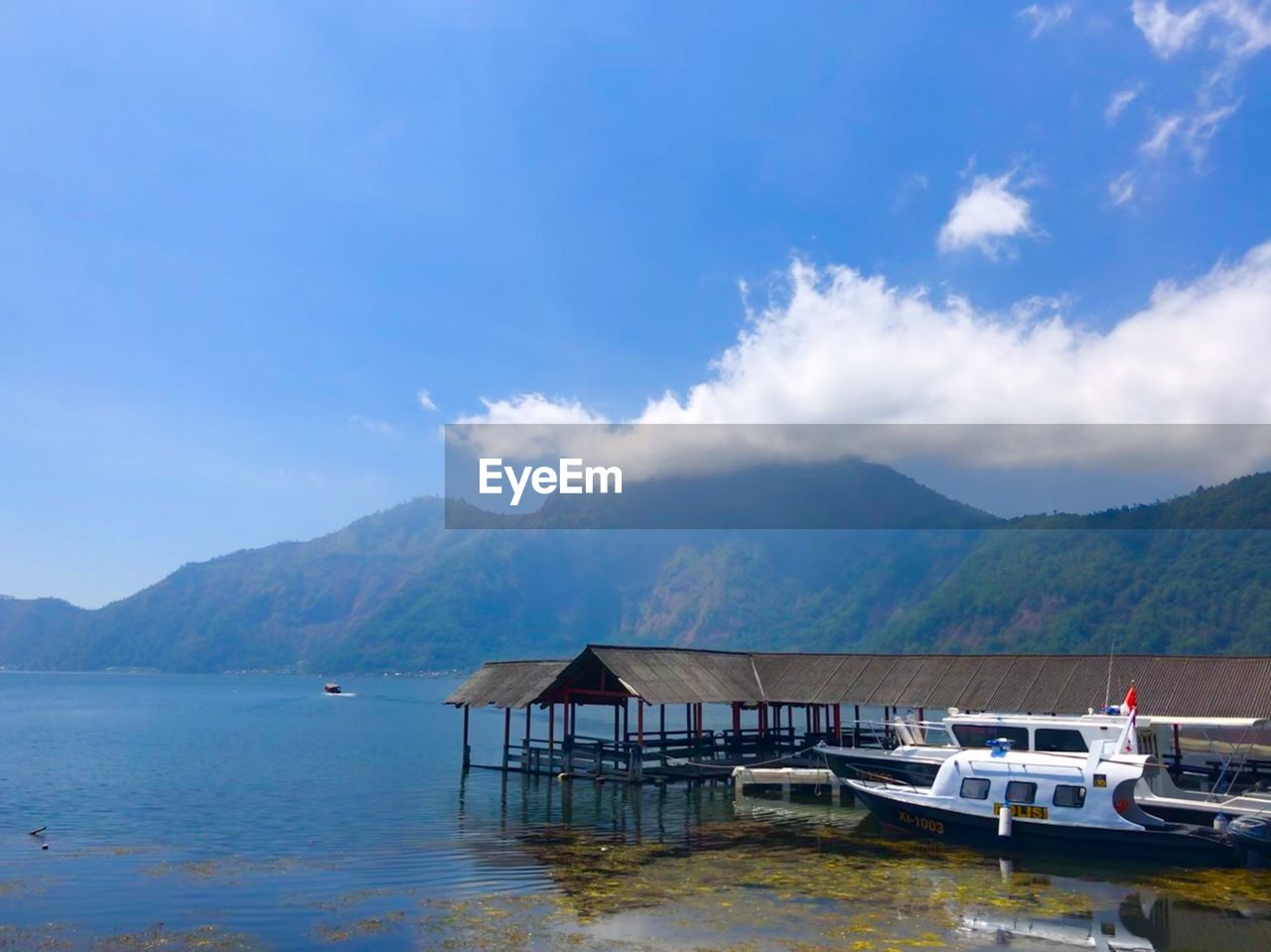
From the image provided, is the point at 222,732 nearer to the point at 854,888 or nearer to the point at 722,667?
the point at 722,667

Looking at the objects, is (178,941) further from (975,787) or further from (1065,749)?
(1065,749)

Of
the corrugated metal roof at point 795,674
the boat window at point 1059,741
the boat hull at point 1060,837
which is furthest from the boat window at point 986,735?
the corrugated metal roof at point 795,674

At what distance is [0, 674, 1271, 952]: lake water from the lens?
19766 mm

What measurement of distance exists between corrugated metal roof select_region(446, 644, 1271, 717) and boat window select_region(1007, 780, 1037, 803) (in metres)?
7.43

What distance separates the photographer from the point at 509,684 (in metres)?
44.4

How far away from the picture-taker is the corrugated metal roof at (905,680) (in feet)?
114

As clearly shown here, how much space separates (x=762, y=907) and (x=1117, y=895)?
8242mm

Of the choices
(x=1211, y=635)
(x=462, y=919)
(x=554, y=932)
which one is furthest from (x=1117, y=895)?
(x=1211, y=635)

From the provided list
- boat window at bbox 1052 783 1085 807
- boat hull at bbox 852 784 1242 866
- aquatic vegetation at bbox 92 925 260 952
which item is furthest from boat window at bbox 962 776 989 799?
aquatic vegetation at bbox 92 925 260 952

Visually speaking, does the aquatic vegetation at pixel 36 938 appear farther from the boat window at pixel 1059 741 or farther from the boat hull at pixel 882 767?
the boat window at pixel 1059 741

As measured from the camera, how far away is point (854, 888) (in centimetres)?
2361

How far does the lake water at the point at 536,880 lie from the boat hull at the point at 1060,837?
22.5 inches

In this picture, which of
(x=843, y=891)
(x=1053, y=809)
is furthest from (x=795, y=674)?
(x=843, y=891)

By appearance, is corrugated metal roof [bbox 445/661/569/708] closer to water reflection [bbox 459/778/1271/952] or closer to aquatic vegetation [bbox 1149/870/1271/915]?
water reflection [bbox 459/778/1271/952]
